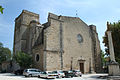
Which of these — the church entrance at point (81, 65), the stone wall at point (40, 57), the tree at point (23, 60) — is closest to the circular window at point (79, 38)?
the church entrance at point (81, 65)

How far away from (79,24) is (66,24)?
3.45 m

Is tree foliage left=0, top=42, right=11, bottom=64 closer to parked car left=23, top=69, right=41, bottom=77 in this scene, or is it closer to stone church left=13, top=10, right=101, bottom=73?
stone church left=13, top=10, right=101, bottom=73

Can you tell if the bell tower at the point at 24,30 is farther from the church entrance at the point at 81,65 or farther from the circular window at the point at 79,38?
the church entrance at the point at 81,65

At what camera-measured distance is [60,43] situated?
22.1m

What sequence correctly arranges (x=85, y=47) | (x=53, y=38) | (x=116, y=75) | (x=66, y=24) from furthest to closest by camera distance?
(x=85, y=47), (x=66, y=24), (x=53, y=38), (x=116, y=75)

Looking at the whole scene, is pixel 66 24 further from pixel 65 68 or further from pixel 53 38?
pixel 65 68

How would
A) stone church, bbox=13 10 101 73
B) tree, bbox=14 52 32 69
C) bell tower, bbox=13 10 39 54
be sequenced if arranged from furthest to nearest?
bell tower, bbox=13 10 39 54, stone church, bbox=13 10 101 73, tree, bbox=14 52 32 69

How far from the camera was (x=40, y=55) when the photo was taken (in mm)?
20547

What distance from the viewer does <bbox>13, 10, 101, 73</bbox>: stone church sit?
808 inches

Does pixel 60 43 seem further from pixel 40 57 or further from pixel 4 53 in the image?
pixel 4 53

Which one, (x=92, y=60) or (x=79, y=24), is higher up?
(x=79, y=24)

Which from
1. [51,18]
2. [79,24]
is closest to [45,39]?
[51,18]

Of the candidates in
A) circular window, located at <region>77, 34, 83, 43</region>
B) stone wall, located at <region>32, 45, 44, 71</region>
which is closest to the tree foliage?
stone wall, located at <region>32, 45, 44, 71</region>

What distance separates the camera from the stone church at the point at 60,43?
20.5 m
